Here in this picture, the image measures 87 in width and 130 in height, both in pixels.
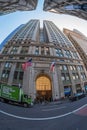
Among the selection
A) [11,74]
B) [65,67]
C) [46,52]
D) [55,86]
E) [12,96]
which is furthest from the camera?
[46,52]

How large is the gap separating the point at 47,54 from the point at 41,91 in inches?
52.3

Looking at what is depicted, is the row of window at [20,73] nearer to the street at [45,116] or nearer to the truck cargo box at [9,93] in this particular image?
the truck cargo box at [9,93]

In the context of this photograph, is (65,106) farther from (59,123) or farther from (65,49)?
(65,49)

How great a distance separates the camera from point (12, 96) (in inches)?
146

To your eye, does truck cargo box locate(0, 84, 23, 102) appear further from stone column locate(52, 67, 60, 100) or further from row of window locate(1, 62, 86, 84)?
stone column locate(52, 67, 60, 100)

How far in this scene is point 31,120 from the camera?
11.7ft

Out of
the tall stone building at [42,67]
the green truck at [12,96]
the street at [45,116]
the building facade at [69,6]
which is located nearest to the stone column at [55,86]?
the tall stone building at [42,67]

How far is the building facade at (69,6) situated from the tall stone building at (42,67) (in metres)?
2.30

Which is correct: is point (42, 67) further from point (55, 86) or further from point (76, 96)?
point (76, 96)

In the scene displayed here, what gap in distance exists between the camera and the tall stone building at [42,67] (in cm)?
418

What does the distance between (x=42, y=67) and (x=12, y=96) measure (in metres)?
1.38

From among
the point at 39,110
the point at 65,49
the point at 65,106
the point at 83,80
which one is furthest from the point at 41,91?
the point at 65,49

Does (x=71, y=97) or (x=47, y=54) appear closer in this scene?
(x=71, y=97)

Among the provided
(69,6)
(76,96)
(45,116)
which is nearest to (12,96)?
(45,116)
